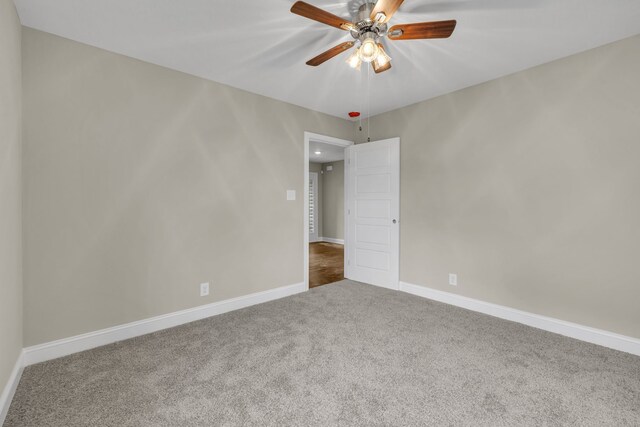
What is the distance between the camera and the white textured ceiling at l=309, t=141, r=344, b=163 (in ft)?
19.4

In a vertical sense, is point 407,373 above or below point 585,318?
below

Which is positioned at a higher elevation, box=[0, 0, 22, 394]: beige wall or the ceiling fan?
the ceiling fan

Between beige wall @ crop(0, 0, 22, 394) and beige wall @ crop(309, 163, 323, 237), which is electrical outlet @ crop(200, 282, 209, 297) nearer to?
beige wall @ crop(0, 0, 22, 394)

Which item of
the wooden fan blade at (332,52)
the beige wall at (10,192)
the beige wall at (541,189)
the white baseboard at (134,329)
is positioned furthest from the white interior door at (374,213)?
the beige wall at (10,192)

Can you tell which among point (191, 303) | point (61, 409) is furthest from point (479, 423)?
point (191, 303)

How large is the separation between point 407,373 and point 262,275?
198cm

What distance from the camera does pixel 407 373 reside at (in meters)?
1.99

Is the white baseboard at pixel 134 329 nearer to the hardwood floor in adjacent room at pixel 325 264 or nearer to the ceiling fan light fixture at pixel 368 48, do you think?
the hardwood floor in adjacent room at pixel 325 264

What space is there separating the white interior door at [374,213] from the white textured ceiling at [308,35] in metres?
1.14

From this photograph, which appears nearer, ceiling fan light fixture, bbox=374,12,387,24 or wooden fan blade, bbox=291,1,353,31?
wooden fan blade, bbox=291,1,353,31

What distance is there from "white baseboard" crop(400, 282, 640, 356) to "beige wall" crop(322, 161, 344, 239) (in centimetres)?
469

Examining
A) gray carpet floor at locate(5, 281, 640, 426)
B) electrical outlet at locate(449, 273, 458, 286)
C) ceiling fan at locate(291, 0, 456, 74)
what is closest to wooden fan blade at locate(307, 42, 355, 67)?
ceiling fan at locate(291, 0, 456, 74)

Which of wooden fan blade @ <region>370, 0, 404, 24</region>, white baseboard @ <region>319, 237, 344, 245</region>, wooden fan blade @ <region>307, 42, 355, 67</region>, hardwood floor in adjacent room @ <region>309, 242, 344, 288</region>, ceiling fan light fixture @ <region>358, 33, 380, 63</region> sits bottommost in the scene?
hardwood floor in adjacent room @ <region>309, 242, 344, 288</region>

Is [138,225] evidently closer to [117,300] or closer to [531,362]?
[117,300]
